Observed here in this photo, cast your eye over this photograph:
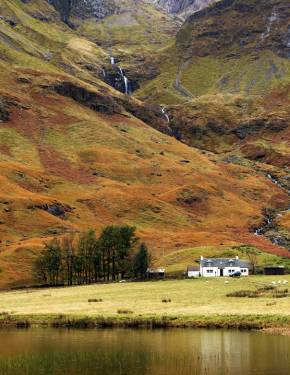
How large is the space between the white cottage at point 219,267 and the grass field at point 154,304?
20.7m

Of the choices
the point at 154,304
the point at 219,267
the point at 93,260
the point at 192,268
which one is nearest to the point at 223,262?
the point at 219,267

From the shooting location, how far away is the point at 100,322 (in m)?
77.4

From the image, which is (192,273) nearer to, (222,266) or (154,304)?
(222,266)

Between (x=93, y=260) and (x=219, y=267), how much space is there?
1227 inches

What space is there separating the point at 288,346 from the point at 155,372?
50.3 ft

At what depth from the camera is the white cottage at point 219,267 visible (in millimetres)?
156125

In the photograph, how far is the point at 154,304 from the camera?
94000 millimetres

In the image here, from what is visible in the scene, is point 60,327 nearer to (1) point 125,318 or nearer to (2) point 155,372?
(1) point 125,318

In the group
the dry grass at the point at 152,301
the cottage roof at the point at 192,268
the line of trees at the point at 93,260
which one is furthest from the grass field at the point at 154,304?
the cottage roof at the point at 192,268

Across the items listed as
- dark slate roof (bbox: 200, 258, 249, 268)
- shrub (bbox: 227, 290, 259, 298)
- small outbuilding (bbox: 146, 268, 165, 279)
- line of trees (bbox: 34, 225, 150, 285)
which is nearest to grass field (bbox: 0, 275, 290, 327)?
shrub (bbox: 227, 290, 259, 298)

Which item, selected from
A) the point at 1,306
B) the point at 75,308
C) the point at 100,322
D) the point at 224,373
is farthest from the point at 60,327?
the point at 224,373

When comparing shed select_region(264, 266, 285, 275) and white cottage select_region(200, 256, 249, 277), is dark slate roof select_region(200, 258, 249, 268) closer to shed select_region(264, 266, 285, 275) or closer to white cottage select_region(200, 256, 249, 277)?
white cottage select_region(200, 256, 249, 277)

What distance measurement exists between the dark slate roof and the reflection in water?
90.2 meters

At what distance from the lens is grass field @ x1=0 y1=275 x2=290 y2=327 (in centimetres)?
7794
